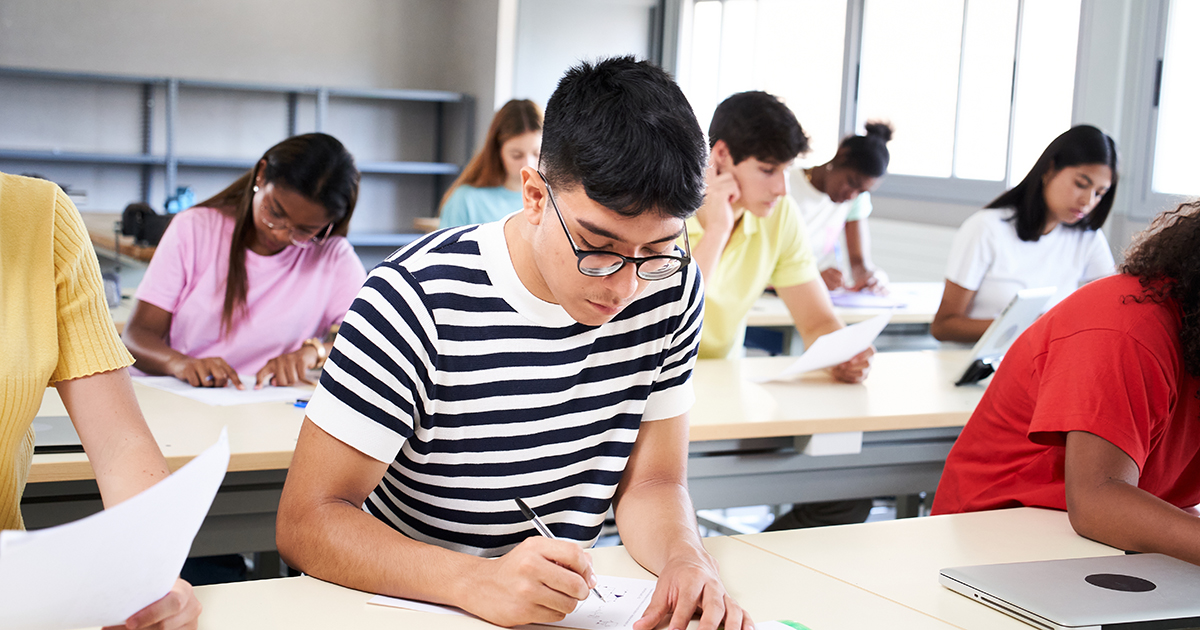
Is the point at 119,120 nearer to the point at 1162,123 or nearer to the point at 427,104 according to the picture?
the point at 427,104

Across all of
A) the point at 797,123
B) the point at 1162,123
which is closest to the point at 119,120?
the point at 797,123

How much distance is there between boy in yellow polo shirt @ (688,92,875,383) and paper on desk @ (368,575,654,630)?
4.60 feet

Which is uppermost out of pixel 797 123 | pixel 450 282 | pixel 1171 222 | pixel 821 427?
pixel 797 123

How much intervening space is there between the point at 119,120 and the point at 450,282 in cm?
585

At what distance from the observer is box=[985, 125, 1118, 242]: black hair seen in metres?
2.94

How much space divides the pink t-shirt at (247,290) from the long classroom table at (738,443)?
31 centimetres

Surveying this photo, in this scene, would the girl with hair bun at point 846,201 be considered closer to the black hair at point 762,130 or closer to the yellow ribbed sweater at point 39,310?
the black hair at point 762,130

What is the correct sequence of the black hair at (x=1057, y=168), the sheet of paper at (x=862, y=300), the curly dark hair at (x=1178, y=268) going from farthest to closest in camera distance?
1. the sheet of paper at (x=862, y=300)
2. the black hair at (x=1057, y=168)
3. the curly dark hair at (x=1178, y=268)

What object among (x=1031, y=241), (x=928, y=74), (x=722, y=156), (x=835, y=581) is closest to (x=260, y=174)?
(x=722, y=156)

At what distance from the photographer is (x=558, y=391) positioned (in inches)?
49.2

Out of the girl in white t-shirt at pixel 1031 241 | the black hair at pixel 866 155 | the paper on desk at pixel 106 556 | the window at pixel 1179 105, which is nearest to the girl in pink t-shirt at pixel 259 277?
the paper on desk at pixel 106 556

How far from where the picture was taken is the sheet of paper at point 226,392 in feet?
6.59

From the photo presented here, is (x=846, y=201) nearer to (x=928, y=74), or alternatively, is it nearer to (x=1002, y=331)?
(x=928, y=74)

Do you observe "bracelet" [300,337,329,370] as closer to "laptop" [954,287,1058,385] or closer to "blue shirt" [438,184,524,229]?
"blue shirt" [438,184,524,229]
